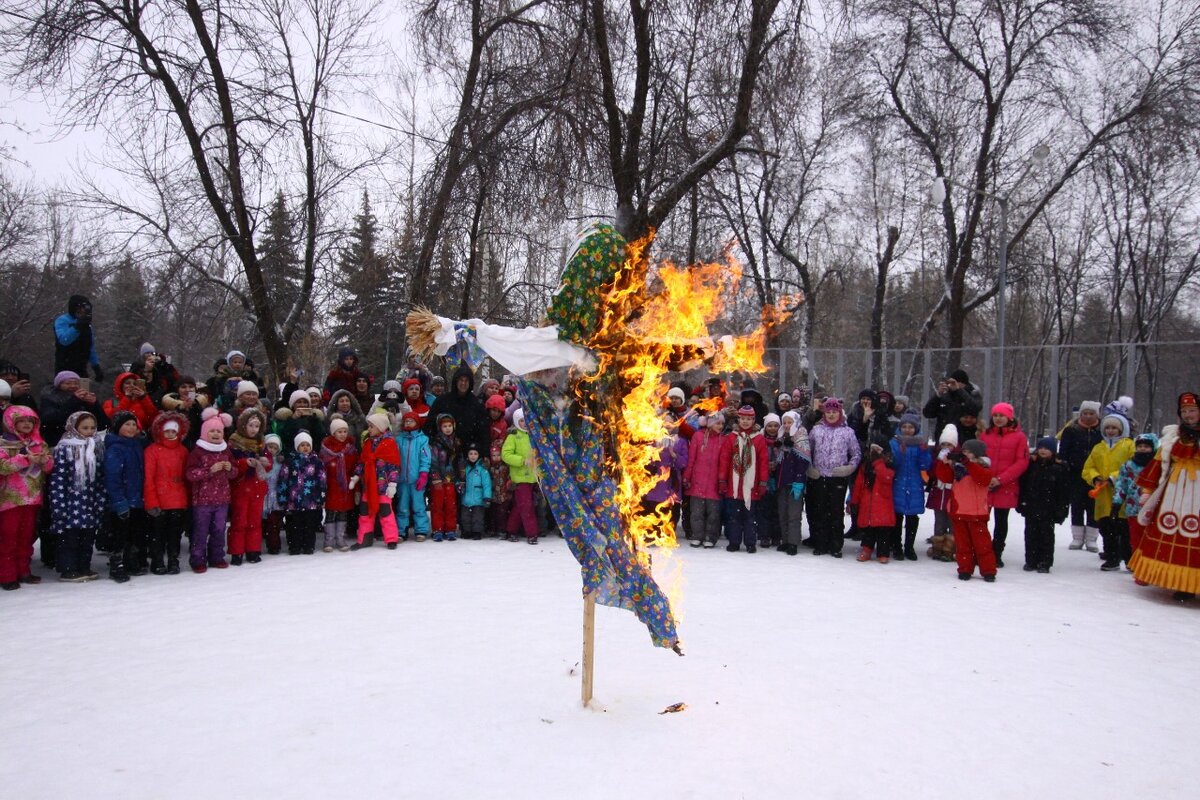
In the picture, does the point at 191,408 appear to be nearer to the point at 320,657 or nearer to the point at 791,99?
the point at 320,657

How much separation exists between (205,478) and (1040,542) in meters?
8.69

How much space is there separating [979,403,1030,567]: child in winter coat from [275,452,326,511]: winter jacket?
23.9 ft

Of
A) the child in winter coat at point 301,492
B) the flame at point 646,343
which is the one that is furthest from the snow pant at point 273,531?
the flame at point 646,343

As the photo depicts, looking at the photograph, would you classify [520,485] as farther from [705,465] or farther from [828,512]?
[828,512]

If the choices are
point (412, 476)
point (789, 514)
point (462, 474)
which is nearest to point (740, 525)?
point (789, 514)

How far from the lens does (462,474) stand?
9961 mm

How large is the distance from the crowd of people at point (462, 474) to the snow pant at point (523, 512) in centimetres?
2

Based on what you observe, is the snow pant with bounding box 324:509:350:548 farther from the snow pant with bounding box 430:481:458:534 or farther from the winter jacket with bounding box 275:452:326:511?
the snow pant with bounding box 430:481:458:534

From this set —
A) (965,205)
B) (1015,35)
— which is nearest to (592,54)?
(1015,35)

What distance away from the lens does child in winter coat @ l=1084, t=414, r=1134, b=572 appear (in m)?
8.90

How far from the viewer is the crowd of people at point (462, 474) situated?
24.1 feet

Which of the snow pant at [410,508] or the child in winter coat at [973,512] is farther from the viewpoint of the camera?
the snow pant at [410,508]

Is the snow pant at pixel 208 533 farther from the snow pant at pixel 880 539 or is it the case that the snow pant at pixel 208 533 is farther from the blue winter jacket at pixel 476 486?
the snow pant at pixel 880 539

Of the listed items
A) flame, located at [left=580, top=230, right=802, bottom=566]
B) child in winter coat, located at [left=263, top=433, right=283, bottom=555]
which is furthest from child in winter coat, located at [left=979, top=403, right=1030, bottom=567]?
child in winter coat, located at [left=263, top=433, right=283, bottom=555]
